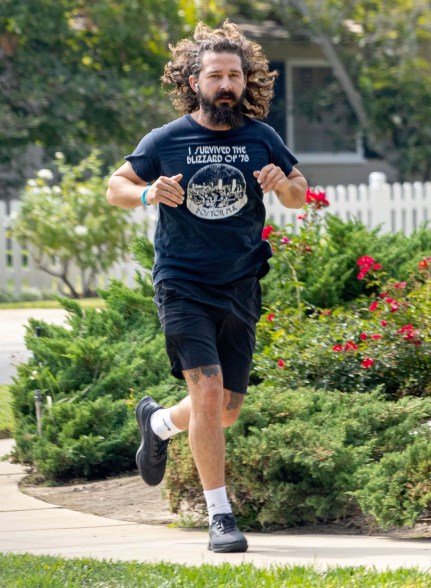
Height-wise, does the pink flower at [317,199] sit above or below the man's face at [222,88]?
below

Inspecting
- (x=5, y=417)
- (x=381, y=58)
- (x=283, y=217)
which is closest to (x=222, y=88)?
(x=5, y=417)

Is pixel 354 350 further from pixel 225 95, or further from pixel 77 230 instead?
pixel 77 230

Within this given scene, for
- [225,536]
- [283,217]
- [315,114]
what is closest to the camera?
[225,536]

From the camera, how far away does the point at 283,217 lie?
1473 centimetres

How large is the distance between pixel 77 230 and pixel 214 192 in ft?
29.8

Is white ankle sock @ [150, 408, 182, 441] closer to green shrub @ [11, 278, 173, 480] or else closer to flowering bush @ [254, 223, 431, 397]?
green shrub @ [11, 278, 173, 480]

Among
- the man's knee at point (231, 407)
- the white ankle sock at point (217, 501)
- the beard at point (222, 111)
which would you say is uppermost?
the beard at point (222, 111)

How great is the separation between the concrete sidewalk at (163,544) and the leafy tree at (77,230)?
814cm

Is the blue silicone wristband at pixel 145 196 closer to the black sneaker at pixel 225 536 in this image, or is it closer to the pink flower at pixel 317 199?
the black sneaker at pixel 225 536

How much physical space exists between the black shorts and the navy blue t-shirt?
60 mm

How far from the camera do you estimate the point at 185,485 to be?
18.9 feet

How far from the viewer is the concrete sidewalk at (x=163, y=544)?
4.62 meters

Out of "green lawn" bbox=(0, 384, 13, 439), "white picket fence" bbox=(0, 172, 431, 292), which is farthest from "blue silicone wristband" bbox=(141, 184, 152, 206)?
"white picket fence" bbox=(0, 172, 431, 292)

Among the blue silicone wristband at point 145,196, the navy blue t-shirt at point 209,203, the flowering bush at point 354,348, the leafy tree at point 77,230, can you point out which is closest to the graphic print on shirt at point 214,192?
the navy blue t-shirt at point 209,203
